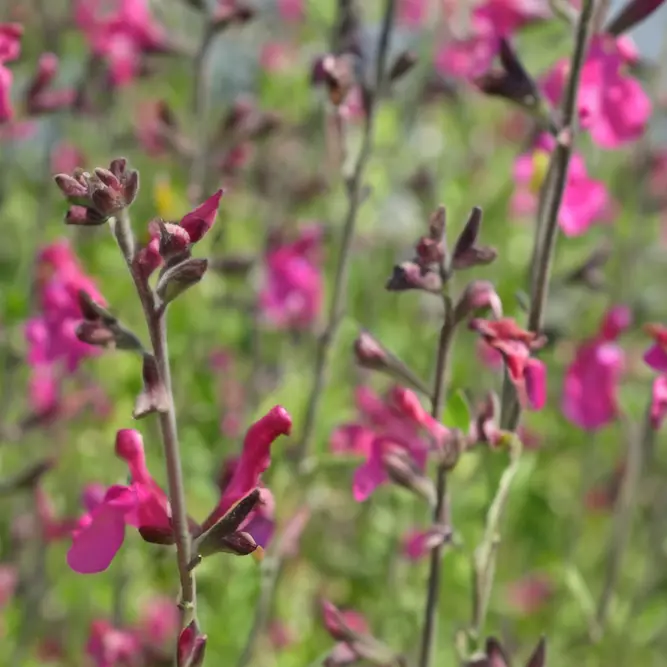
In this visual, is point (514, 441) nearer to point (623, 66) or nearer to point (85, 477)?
point (623, 66)

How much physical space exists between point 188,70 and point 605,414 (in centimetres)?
280

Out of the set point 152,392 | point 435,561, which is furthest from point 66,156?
point 152,392

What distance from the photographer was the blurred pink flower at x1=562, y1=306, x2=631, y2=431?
1.68 m

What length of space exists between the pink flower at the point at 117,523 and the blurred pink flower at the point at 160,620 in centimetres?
151

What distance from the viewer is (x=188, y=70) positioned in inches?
158

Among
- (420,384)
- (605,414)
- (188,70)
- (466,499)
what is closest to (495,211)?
(605,414)

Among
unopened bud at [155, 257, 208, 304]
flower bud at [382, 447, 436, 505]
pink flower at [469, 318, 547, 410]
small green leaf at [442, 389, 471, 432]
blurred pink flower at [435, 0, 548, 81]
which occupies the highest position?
blurred pink flower at [435, 0, 548, 81]

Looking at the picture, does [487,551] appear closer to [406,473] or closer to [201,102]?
[406,473]

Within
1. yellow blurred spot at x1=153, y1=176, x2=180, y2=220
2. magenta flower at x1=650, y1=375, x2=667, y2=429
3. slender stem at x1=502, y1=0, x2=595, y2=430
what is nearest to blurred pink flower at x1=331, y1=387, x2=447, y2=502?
slender stem at x1=502, y1=0, x2=595, y2=430

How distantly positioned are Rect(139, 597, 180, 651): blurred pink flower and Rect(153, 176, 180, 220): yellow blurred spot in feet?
3.25

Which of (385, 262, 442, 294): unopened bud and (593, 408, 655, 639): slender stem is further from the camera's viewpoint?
(593, 408, 655, 639): slender stem

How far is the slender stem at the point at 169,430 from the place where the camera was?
0.88 m

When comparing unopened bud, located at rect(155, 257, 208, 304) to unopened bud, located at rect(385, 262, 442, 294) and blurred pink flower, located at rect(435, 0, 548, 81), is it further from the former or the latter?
blurred pink flower, located at rect(435, 0, 548, 81)

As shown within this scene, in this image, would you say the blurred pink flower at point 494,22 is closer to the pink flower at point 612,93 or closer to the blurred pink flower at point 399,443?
the pink flower at point 612,93
